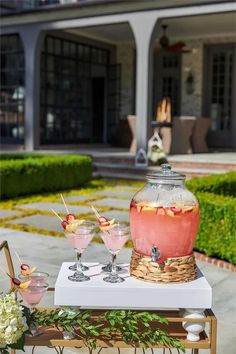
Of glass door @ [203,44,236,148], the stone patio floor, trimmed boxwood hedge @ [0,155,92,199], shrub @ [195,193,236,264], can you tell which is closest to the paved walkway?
the stone patio floor

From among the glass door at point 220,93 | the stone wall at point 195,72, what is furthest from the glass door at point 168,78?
the glass door at point 220,93

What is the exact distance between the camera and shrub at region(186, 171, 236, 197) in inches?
268

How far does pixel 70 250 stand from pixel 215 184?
7.30 ft

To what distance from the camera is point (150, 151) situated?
12.6 metres

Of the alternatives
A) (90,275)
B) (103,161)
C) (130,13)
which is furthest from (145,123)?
(90,275)

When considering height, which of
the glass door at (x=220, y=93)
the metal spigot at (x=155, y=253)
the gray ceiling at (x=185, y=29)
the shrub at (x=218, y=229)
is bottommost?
the shrub at (x=218, y=229)

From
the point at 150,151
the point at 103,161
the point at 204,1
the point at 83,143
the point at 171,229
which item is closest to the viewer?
the point at 171,229

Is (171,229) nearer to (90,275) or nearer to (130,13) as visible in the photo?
(90,275)

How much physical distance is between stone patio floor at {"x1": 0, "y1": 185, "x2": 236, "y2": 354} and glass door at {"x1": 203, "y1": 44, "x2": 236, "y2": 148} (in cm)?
680

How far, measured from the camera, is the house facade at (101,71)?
13.6m

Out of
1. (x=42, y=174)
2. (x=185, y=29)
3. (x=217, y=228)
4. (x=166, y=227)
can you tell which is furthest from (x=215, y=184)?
(x=185, y=29)

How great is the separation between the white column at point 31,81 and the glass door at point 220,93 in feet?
17.6

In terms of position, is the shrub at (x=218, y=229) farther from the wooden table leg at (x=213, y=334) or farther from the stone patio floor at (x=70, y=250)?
the wooden table leg at (x=213, y=334)

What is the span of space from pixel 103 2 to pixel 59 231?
7.88 metres
